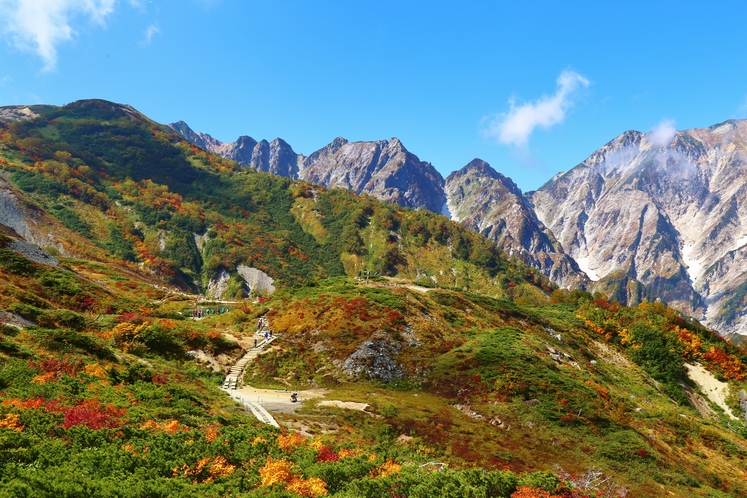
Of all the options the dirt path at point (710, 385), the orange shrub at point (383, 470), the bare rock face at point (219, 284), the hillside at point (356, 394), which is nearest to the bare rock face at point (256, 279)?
the bare rock face at point (219, 284)

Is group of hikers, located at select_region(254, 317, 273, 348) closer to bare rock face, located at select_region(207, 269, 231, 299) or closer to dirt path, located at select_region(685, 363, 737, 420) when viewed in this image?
dirt path, located at select_region(685, 363, 737, 420)

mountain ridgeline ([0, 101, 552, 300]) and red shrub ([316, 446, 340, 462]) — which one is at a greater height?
mountain ridgeline ([0, 101, 552, 300])

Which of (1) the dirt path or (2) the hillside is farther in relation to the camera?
(1) the dirt path

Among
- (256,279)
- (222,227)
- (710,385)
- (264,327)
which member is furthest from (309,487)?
(222,227)

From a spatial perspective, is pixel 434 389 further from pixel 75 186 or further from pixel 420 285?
pixel 75 186

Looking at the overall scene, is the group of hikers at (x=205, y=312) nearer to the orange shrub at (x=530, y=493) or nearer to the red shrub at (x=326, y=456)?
the red shrub at (x=326, y=456)

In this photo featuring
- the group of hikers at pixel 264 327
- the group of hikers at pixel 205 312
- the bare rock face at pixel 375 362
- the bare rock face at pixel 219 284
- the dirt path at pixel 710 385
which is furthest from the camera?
the bare rock face at pixel 219 284

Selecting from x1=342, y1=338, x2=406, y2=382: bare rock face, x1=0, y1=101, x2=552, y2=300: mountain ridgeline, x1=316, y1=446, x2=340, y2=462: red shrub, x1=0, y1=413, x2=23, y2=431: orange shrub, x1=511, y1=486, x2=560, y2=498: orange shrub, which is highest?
x1=0, y1=101, x2=552, y2=300: mountain ridgeline

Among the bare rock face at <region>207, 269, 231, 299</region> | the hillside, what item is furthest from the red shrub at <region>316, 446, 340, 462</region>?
the bare rock face at <region>207, 269, 231, 299</region>

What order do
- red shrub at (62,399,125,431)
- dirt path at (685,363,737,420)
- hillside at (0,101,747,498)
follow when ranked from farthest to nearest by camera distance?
dirt path at (685,363,737,420) → red shrub at (62,399,125,431) → hillside at (0,101,747,498)

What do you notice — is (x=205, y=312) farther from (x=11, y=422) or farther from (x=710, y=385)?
(x=710, y=385)

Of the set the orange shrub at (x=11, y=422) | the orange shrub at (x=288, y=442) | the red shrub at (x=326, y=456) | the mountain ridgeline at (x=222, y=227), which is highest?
the mountain ridgeline at (x=222, y=227)

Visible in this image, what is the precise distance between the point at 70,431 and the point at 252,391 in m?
20.0

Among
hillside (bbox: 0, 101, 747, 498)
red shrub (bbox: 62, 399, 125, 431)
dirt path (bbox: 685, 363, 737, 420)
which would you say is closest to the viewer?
hillside (bbox: 0, 101, 747, 498)
